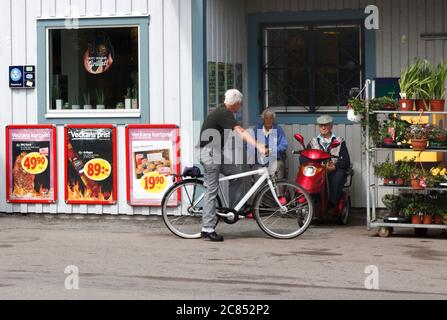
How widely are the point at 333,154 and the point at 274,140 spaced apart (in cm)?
88

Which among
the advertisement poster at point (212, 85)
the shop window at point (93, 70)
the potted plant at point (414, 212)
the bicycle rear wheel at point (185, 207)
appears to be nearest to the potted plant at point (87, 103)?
the shop window at point (93, 70)

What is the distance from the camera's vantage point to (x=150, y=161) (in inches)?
561

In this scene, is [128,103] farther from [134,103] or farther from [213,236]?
[213,236]

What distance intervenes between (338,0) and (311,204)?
3908 mm

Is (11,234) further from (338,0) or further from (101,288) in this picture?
(338,0)

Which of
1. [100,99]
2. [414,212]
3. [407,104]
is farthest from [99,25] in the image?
[414,212]

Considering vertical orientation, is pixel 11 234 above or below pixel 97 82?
below

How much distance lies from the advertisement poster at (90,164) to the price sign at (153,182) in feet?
1.42

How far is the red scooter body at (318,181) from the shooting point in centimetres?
1361

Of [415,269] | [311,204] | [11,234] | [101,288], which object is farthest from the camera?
[11,234]

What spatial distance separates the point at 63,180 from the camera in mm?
14625

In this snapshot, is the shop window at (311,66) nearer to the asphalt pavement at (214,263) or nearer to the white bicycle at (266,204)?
the asphalt pavement at (214,263)
